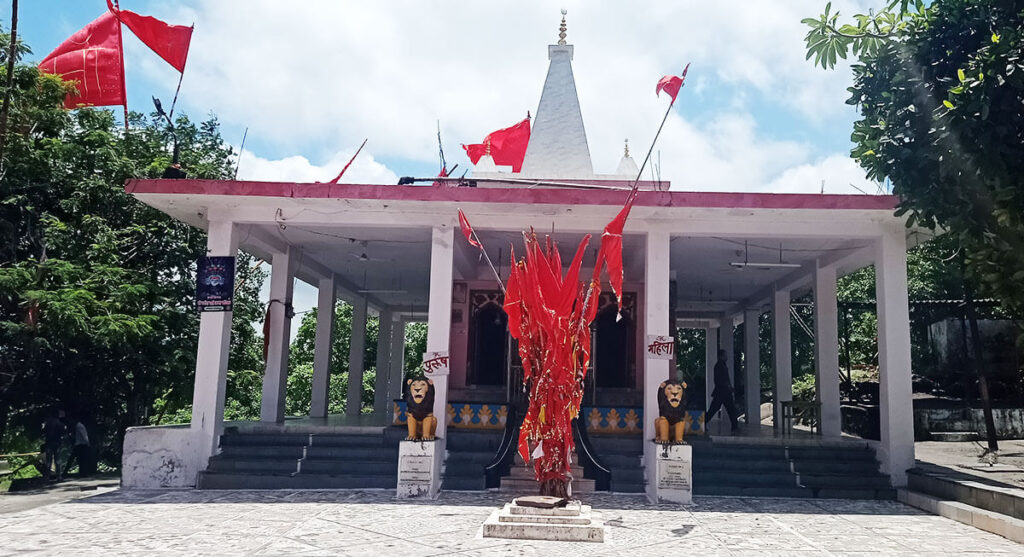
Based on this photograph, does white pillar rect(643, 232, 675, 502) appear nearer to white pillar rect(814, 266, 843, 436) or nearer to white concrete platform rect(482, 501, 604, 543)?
white concrete platform rect(482, 501, 604, 543)

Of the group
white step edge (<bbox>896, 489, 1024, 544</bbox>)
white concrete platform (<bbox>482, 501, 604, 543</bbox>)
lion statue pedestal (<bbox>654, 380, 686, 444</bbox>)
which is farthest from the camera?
lion statue pedestal (<bbox>654, 380, 686, 444</bbox>)

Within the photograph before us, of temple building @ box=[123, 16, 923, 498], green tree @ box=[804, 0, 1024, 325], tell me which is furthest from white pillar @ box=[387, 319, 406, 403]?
green tree @ box=[804, 0, 1024, 325]

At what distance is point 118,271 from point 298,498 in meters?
4.48

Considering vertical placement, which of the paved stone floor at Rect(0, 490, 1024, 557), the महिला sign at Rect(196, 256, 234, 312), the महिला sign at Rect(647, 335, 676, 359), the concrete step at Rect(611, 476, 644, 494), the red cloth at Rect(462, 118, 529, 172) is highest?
the red cloth at Rect(462, 118, 529, 172)

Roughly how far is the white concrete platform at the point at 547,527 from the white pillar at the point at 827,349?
6.66 m

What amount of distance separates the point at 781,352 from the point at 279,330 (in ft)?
28.6

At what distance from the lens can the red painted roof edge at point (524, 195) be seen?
8.49m

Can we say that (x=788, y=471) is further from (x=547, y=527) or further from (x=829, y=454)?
(x=547, y=527)

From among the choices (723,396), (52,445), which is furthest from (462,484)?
(52,445)

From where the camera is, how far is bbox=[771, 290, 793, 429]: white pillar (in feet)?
42.0

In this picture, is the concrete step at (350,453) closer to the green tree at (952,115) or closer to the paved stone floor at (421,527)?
the paved stone floor at (421,527)

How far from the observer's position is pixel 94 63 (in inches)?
429

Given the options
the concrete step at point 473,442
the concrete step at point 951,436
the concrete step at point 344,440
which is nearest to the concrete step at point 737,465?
the concrete step at point 473,442

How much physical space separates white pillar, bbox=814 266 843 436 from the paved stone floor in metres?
3.18
